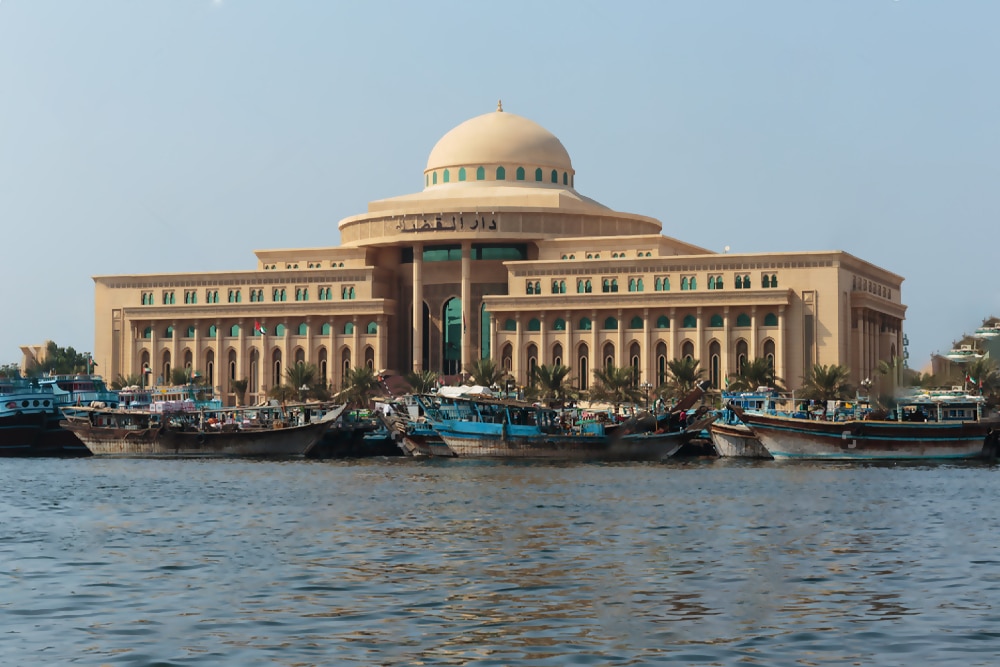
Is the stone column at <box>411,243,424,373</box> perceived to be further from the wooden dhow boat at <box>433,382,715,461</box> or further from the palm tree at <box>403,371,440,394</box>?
the wooden dhow boat at <box>433,382,715,461</box>

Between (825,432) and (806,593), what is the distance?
62561mm

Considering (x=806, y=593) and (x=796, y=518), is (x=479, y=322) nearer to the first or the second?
(x=796, y=518)

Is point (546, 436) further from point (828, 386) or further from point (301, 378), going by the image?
point (301, 378)

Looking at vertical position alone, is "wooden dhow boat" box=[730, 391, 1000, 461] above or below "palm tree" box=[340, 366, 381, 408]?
below

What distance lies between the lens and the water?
26.7 metres

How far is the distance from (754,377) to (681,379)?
5.59m

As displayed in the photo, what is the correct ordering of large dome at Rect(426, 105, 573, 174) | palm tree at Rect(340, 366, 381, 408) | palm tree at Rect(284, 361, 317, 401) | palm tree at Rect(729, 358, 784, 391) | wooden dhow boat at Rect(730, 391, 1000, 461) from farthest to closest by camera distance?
large dome at Rect(426, 105, 573, 174) < palm tree at Rect(284, 361, 317, 401) < palm tree at Rect(340, 366, 381, 408) < palm tree at Rect(729, 358, 784, 391) < wooden dhow boat at Rect(730, 391, 1000, 461)

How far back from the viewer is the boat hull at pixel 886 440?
92562 mm

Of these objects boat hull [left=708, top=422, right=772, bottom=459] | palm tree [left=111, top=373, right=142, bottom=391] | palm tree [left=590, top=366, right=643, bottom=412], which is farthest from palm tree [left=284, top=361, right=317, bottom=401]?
boat hull [left=708, top=422, right=772, bottom=459]

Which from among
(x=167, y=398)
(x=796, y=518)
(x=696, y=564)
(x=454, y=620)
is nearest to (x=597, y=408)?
(x=167, y=398)

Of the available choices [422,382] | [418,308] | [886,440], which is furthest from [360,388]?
[886,440]

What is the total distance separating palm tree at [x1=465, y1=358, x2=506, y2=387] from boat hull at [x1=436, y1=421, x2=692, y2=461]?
87.1 feet

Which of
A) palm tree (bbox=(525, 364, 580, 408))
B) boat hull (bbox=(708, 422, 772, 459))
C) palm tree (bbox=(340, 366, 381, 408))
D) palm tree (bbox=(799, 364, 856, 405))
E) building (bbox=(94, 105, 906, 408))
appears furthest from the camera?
building (bbox=(94, 105, 906, 408))

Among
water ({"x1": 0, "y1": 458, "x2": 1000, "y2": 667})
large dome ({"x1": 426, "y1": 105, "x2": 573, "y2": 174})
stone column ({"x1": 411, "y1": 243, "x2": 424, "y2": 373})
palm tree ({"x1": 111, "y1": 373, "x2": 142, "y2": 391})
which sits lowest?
water ({"x1": 0, "y1": 458, "x2": 1000, "y2": 667})
